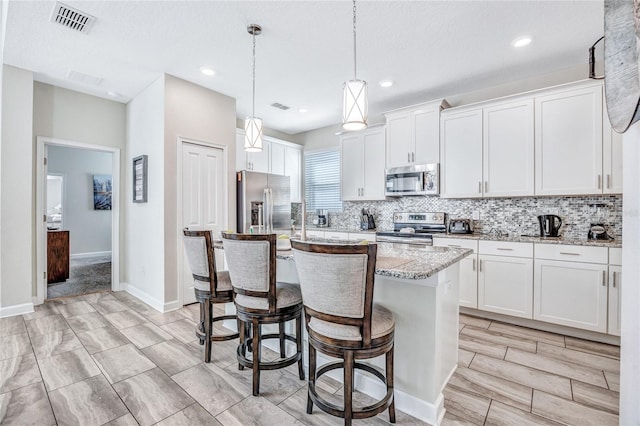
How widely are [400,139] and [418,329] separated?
3126 mm

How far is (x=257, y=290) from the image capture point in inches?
73.1

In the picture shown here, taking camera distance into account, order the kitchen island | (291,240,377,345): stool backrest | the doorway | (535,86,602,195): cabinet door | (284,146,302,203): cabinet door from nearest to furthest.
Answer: (291,240,377,345): stool backrest → the kitchen island → (535,86,602,195): cabinet door → (284,146,302,203): cabinet door → the doorway

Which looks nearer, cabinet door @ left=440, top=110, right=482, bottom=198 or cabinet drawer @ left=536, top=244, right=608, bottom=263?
cabinet drawer @ left=536, top=244, right=608, bottom=263

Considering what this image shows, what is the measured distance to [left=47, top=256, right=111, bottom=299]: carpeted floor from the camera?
4.36m

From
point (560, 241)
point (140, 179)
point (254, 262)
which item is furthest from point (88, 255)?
point (560, 241)

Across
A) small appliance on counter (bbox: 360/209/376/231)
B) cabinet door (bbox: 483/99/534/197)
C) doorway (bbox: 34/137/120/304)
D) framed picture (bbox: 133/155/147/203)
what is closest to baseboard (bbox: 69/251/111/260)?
doorway (bbox: 34/137/120/304)

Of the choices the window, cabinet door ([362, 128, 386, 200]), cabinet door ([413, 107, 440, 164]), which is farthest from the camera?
the window

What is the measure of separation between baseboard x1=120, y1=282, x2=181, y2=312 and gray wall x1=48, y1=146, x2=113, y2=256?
4.35 meters

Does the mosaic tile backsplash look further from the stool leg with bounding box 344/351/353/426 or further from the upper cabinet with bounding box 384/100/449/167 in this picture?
the stool leg with bounding box 344/351/353/426

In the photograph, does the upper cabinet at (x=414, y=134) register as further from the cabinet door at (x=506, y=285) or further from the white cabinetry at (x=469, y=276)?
the cabinet door at (x=506, y=285)

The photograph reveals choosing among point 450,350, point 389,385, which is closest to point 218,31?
point 389,385

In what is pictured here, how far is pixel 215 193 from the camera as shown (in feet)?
13.4

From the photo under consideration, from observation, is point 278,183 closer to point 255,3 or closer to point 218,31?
point 218,31

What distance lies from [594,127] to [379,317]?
313 cm
